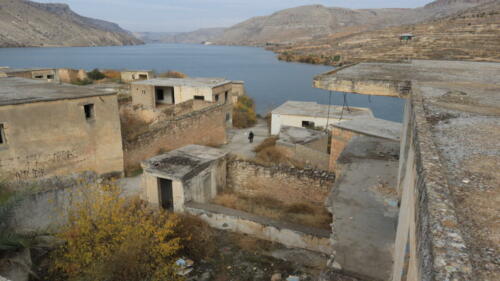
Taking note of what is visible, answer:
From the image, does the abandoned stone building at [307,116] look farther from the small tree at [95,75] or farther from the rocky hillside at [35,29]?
the rocky hillside at [35,29]

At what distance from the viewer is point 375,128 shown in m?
12.6

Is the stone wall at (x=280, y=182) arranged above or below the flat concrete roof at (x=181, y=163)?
below

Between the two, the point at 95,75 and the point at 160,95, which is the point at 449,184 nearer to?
the point at 160,95

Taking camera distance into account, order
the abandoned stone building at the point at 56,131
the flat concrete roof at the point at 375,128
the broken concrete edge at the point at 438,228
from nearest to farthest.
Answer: the broken concrete edge at the point at 438,228 < the abandoned stone building at the point at 56,131 < the flat concrete roof at the point at 375,128

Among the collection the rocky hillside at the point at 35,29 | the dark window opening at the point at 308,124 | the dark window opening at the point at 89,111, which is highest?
the rocky hillside at the point at 35,29

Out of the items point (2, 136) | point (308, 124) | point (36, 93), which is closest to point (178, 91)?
point (308, 124)

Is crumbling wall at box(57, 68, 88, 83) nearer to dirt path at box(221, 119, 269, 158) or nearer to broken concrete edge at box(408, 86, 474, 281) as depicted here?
dirt path at box(221, 119, 269, 158)

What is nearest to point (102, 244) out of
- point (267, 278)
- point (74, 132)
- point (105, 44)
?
point (267, 278)

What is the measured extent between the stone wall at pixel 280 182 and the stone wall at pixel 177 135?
4.55 m

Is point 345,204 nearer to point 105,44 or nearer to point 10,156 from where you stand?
point 10,156

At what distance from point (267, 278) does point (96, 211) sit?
4.09m

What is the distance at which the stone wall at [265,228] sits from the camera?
8.19 m

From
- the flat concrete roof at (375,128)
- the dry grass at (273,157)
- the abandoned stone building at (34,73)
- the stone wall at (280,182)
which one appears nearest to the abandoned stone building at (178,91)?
the dry grass at (273,157)

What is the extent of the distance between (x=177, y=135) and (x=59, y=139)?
5566mm
